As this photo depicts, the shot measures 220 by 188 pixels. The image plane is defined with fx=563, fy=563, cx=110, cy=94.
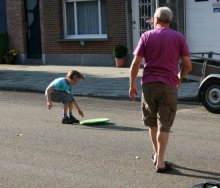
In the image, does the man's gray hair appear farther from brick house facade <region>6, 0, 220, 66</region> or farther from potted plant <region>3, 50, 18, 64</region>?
potted plant <region>3, 50, 18, 64</region>

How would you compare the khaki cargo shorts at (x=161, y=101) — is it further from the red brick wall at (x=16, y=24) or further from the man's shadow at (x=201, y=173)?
the red brick wall at (x=16, y=24)

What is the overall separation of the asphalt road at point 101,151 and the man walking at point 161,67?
485 millimetres

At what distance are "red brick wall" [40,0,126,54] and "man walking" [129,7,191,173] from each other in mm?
13414

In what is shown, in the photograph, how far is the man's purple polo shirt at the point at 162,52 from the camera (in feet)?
21.2

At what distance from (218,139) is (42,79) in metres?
9.46

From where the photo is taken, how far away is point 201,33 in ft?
59.2

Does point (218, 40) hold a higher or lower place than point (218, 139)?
higher

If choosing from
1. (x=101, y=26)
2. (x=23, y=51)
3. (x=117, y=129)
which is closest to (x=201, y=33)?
(x=101, y=26)

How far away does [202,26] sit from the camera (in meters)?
→ 18.0

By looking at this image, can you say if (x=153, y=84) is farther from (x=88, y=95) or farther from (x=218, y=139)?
(x=88, y=95)

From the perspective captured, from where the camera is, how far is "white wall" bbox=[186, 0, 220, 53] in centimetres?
1763

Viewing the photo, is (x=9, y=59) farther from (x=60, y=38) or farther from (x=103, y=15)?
(x=103, y=15)

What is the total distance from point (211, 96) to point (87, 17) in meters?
11.3

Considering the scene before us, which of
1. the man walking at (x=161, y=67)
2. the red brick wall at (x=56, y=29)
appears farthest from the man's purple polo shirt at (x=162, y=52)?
the red brick wall at (x=56, y=29)
